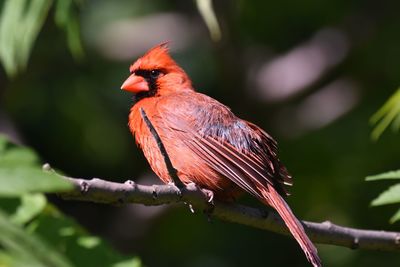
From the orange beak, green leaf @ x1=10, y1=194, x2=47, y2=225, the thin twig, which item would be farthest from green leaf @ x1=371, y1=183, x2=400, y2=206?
the orange beak

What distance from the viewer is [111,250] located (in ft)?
8.91

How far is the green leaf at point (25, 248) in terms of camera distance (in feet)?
4.50

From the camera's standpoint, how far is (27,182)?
1.46 metres

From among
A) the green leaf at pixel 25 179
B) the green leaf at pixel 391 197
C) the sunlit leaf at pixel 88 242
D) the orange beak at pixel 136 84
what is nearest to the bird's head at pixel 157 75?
the orange beak at pixel 136 84

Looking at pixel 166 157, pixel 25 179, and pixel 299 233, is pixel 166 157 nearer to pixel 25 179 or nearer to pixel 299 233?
pixel 299 233

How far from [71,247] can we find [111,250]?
0.12m

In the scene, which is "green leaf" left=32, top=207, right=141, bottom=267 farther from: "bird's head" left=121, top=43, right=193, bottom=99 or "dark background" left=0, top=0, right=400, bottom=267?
"dark background" left=0, top=0, right=400, bottom=267

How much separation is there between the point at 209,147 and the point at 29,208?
5.80ft

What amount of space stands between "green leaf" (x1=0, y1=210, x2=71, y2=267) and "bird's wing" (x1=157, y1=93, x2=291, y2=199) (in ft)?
8.32

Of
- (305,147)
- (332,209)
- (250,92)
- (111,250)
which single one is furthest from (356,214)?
(111,250)

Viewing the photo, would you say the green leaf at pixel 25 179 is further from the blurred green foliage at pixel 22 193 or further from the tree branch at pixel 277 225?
the tree branch at pixel 277 225

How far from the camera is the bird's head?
16.6 feet

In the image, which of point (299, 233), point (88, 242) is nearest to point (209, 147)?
point (299, 233)

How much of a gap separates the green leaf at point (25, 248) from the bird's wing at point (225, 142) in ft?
8.32
